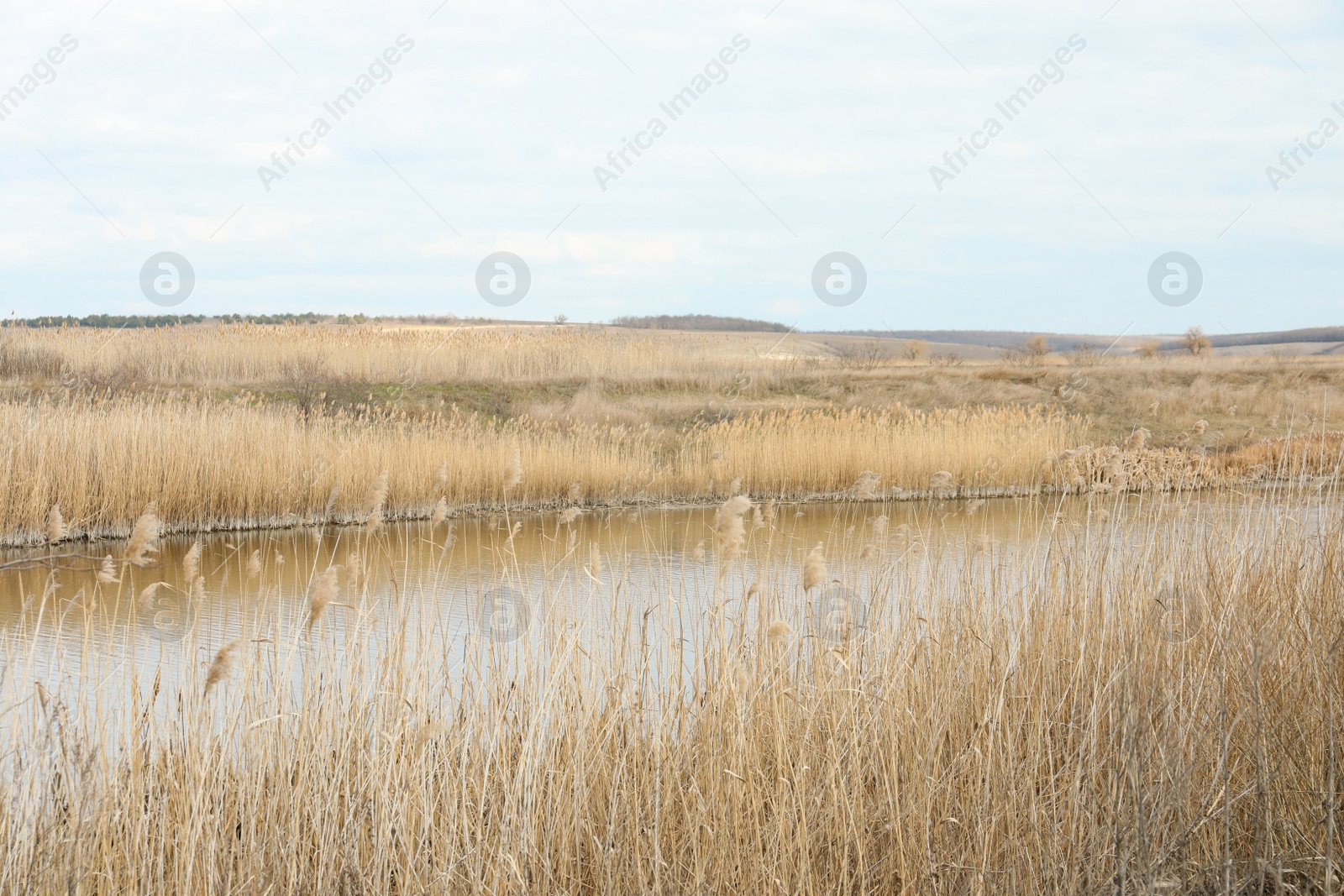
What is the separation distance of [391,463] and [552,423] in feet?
14.7

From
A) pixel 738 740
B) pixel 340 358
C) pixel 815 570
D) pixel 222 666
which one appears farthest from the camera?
pixel 340 358

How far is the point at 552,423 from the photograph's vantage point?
1544cm

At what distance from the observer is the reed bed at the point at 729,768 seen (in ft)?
7.91

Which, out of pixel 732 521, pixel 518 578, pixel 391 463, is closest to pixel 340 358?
pixel 391 463

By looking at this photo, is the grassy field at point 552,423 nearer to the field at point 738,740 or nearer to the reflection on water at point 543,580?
the reflection on water at point 543,580

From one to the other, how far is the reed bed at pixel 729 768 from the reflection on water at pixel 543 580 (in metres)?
0.12

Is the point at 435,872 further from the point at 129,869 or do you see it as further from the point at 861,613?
the point at 861,613

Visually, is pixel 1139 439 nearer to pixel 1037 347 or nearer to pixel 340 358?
pixel 340 358

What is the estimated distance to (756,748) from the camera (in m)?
2.74

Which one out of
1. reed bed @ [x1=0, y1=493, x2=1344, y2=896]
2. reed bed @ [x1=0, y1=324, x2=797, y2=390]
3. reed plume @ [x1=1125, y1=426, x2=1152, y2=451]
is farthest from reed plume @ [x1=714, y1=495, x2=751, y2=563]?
reed bed @ [x1=0, y1=324, x2=797, y2=390]

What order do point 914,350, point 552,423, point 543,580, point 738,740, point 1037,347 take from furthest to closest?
point 914,350 < point 1037,347 < point 552,423 < point 543,580 < point 738,740

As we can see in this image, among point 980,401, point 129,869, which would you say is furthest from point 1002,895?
point 980,401

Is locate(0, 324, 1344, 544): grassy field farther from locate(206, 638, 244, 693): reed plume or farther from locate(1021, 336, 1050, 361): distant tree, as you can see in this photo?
locate(1021, 336, 1050, 361): distant tree

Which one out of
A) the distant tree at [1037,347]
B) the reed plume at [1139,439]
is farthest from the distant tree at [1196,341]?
the reed plume at [1139,439]
